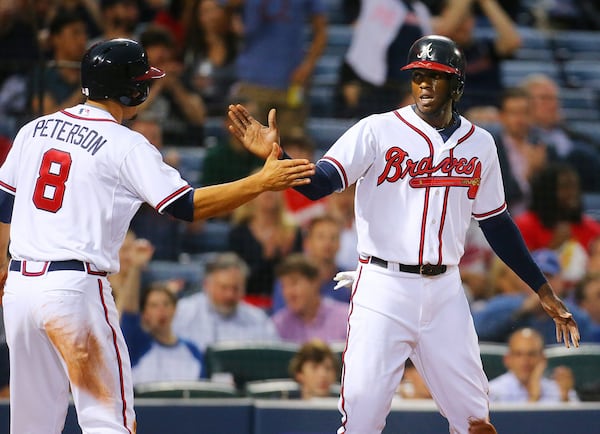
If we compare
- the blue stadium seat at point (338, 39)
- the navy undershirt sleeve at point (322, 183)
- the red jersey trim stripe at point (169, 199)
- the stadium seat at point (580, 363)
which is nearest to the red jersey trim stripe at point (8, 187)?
the red jersey trim stripe at point (169, 199)

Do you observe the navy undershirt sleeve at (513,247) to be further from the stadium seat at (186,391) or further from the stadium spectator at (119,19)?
the stadium spectator at (119,19)

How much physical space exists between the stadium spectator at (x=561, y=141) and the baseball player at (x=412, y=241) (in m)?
3.19

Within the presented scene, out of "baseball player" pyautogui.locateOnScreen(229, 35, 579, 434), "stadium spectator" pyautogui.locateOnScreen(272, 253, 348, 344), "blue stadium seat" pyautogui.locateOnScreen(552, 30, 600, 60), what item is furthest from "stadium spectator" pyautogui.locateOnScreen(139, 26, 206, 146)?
"blue stadium seat" pyautogui.locateOnScreen(552, 30, 600, 60)

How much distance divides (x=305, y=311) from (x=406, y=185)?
2.58m

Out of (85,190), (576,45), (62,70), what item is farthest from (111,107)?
(576,45)

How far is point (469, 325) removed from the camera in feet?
14.5

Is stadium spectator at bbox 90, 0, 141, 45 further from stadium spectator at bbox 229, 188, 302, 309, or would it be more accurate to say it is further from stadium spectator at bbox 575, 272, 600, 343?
stadium spectator at bbox 575, 272, 600, 343

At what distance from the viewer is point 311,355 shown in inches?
246

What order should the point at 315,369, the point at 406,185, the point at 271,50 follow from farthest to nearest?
the point at 271,50 < the point at 315,369 < the point at 406,185

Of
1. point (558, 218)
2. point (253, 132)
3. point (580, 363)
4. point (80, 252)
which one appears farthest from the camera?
point (558, 218)

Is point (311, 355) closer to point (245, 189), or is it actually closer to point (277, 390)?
point (277, 390)

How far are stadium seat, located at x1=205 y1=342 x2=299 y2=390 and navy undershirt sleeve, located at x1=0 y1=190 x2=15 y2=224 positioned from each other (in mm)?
2321

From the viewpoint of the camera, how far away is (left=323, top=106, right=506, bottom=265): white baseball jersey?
14.3 feet

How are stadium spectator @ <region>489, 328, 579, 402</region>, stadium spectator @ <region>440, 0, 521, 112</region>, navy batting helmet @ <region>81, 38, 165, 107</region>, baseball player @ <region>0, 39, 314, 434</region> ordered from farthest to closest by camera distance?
stadium spectator @ <region>440, 0, 521, 112</region>
stadium spectator @ <region>489, 328, 579, 402</region>
navy batting helmet @ <region>81, 38, 165, 107</region>
baseball player @ <region>0, 39, 314, 434</region>
